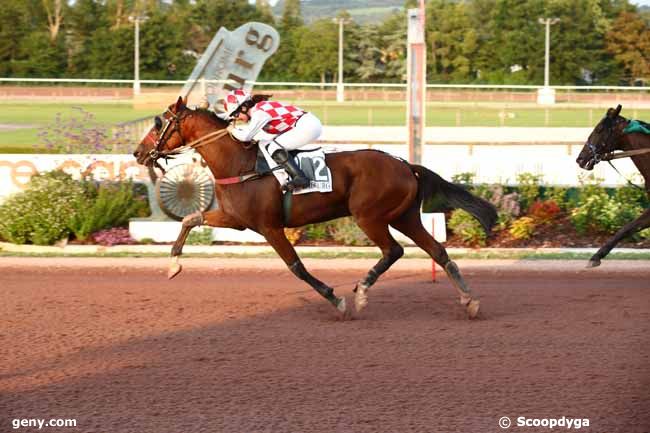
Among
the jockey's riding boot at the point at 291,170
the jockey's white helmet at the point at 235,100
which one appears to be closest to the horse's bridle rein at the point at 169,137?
the jockey's white helmet at the point at 235,100

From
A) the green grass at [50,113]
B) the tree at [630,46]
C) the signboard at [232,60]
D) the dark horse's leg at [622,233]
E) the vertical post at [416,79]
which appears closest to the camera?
the dark horse's leg at [622,233]

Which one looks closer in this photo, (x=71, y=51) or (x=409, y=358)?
(x=409, y=358)

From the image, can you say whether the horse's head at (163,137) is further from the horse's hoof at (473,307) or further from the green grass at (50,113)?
the green grass at (50,113)

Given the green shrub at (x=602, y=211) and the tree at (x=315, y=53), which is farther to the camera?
the tree at (x=315, y=53)

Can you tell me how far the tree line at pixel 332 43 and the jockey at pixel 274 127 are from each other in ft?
124

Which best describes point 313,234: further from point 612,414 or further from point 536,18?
point 536,18

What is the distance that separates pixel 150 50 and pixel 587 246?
37.8 metres

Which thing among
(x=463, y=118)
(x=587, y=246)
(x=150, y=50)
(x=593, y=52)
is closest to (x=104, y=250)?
(x=587, y=246)

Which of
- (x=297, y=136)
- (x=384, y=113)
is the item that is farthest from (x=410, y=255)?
(x=384, y=113)

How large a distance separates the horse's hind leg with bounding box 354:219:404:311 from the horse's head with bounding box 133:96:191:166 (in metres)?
1.79

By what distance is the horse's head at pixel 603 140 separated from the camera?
11.0 meters

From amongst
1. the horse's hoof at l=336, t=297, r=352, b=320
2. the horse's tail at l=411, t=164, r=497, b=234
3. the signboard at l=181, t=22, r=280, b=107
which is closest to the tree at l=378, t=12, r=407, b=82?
the signboard at l=181, t=22, r=280, b=107

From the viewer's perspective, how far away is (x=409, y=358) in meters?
7.51

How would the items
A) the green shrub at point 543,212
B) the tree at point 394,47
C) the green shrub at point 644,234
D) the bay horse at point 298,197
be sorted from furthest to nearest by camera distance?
the tree at point 394,47 → the green shrub at point 543,212 → the green shrub at point 644,234 → the bay horse at point 298,197
